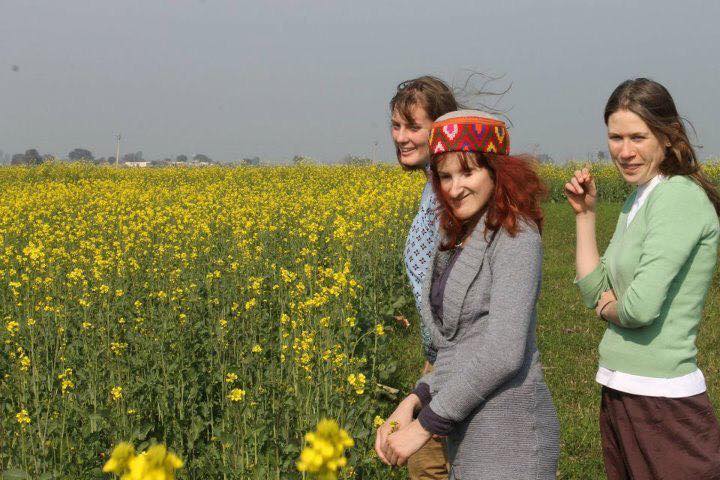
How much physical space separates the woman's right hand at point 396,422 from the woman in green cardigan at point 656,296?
2.10 feet

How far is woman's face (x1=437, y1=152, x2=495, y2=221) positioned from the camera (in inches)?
74.1

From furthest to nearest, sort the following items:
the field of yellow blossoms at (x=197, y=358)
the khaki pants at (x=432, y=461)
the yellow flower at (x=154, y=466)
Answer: the field of yellow blossoms at (x=197, y=358) → the khaki pants at (x=432, y=461) → the yellow flower at (x=154, y=466)

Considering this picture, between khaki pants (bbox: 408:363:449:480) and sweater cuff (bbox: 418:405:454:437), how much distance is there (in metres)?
0.78

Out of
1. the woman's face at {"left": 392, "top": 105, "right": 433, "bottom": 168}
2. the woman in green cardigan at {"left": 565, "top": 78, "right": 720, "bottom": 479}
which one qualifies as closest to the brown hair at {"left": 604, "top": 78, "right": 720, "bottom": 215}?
the woman in green cardigan at {"left": 565, "top": 78, "right": 720, "bottom": 479}

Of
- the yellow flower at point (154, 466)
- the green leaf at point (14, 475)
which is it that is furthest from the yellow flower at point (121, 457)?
the green leaf at point (14, 475)

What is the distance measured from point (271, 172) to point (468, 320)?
1927cm

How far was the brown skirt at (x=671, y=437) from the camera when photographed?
7.00 ft

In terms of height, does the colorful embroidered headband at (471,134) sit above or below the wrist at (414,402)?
above

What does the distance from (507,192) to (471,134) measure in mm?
161

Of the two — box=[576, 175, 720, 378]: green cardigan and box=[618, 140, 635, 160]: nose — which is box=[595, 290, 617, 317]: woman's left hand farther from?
box=[618, 140, 635, 160]: nose

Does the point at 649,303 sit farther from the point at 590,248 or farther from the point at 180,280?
the point at 180,280

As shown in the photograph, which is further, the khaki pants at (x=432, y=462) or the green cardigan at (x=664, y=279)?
the khaki pants at (x=432, y=462)

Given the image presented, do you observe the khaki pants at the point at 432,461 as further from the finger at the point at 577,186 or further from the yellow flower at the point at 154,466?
the yellow flower at the point at 154,466

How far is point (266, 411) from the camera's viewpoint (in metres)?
3.33
